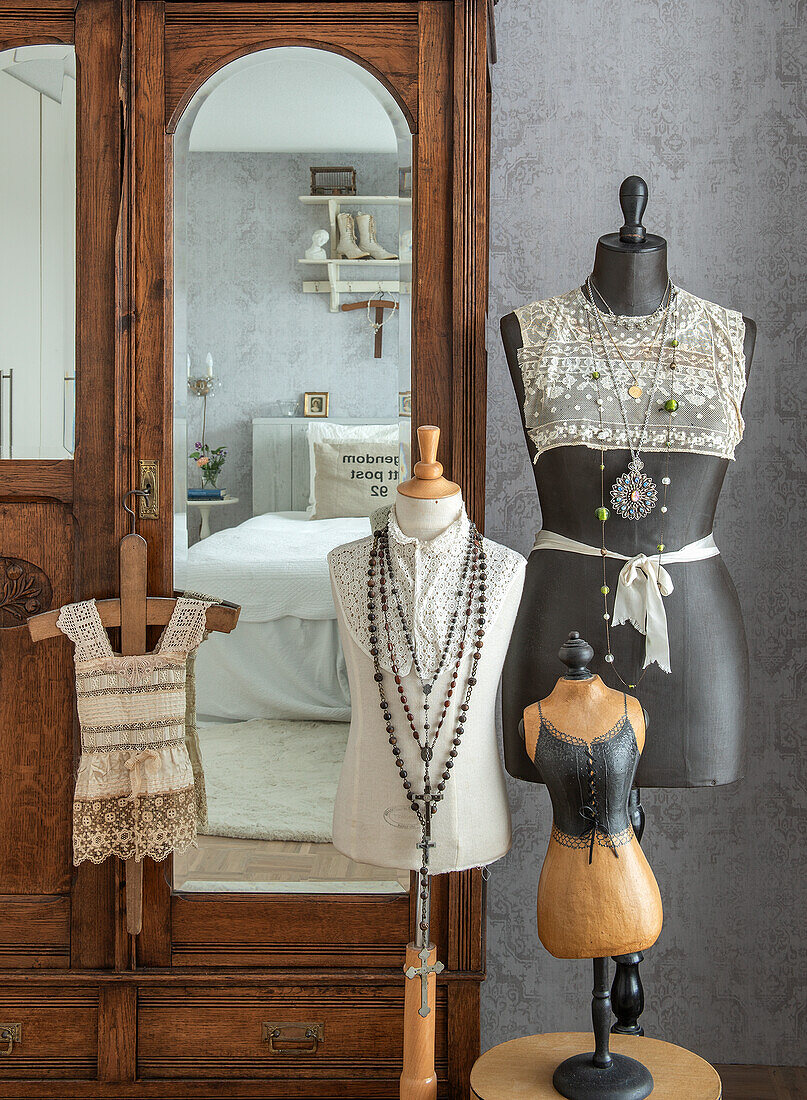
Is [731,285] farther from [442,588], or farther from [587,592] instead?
[442,588]

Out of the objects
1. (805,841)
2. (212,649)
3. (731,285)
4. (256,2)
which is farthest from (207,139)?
(805,841)

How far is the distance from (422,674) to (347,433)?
1.77 ft

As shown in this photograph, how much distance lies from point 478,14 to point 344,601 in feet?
3.76

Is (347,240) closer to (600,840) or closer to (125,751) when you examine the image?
(125,751)

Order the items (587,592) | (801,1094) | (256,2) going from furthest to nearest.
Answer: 1. (801,1094)
2. (256,2)
3. (587,592)

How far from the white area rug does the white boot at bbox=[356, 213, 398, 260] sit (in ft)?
3.02

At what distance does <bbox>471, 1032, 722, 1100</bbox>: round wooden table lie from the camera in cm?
151

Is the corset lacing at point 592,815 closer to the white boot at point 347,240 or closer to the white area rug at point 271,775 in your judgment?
the white area rug at point 271,775

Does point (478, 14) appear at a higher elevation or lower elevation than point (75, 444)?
higher

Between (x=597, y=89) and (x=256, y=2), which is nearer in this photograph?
(x=256, y=2)

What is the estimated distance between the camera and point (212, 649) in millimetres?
1912

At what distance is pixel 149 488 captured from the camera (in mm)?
1892

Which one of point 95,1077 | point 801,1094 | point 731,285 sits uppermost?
point 731,285

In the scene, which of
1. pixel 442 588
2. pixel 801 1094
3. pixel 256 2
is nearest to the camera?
pixel 442 588
